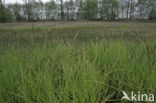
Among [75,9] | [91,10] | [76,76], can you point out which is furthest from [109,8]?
[76,76]

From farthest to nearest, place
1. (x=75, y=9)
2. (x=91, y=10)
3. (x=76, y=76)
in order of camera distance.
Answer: (x=75, y=9), (x=91, y=10), (x=76, y=76)

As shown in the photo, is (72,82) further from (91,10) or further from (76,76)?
(91,10)

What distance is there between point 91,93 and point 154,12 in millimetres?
32946

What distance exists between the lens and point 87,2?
3706 centimetres

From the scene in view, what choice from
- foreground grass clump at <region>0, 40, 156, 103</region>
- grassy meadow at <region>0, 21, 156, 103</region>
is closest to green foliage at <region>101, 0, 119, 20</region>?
grassy meadow at <region>0, 21, 156, 103</region>

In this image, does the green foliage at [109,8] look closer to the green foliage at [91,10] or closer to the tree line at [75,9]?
the tree line at [75,9]

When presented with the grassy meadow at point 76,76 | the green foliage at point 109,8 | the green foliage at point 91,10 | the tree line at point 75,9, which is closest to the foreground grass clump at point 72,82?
the grassy meadow at point 76,76

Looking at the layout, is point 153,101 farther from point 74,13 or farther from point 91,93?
point 74,13

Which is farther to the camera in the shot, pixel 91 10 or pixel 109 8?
pixel 91 10

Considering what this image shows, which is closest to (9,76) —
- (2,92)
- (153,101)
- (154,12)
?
(2,92)

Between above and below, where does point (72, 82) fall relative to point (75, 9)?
below

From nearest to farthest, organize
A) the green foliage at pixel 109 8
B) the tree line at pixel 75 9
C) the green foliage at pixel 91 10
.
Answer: the tree line at pixel 75 9 → the green foliage at pixel 109 8 → the green foliage at pixel 91 10

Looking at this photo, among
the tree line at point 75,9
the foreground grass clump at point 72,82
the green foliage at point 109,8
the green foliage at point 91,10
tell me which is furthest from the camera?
the green foliage at point 91,10

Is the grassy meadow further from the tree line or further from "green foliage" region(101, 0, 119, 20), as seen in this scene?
"green foliage" region(101, 0, 119, 20)
